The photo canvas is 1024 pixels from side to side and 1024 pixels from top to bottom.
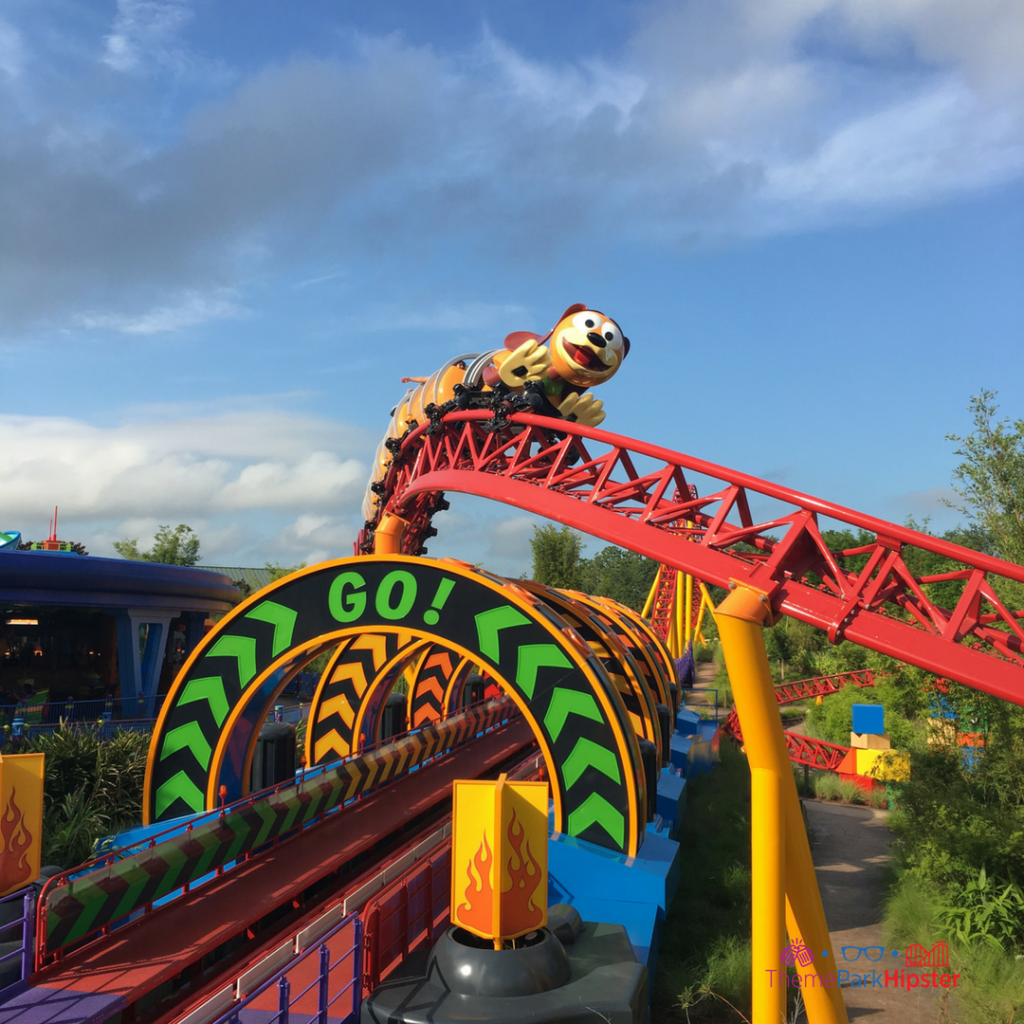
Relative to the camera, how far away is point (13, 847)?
24.0ft

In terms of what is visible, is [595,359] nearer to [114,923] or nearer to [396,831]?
[396,831]

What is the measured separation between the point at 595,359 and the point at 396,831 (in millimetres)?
9178

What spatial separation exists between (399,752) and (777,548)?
7846 millimetres

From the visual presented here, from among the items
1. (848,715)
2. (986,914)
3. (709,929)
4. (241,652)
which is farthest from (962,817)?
(848,715)

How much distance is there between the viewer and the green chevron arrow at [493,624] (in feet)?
32.9

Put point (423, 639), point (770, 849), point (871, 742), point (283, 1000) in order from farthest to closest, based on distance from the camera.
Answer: point (871, 742)
point (423, 639)
point (283, 1000)
point (770, 849)

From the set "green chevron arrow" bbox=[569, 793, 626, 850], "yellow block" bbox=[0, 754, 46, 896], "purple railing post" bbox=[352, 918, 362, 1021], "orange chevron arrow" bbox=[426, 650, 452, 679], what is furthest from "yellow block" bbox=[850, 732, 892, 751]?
"yellow block" bbox=[0, 754, 46, 896]

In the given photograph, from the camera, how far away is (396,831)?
1195cm

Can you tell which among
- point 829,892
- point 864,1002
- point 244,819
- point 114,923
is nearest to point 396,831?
point 244,819

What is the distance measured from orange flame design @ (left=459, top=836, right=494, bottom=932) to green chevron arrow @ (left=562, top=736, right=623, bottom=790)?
3.73 meters

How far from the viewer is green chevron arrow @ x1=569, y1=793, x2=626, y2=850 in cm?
946

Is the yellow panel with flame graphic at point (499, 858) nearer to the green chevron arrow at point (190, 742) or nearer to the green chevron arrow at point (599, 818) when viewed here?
the green chevron arrow at point (599, 818)

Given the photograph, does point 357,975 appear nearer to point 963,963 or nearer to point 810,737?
point 963,963

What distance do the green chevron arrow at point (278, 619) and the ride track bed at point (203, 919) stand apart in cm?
254
